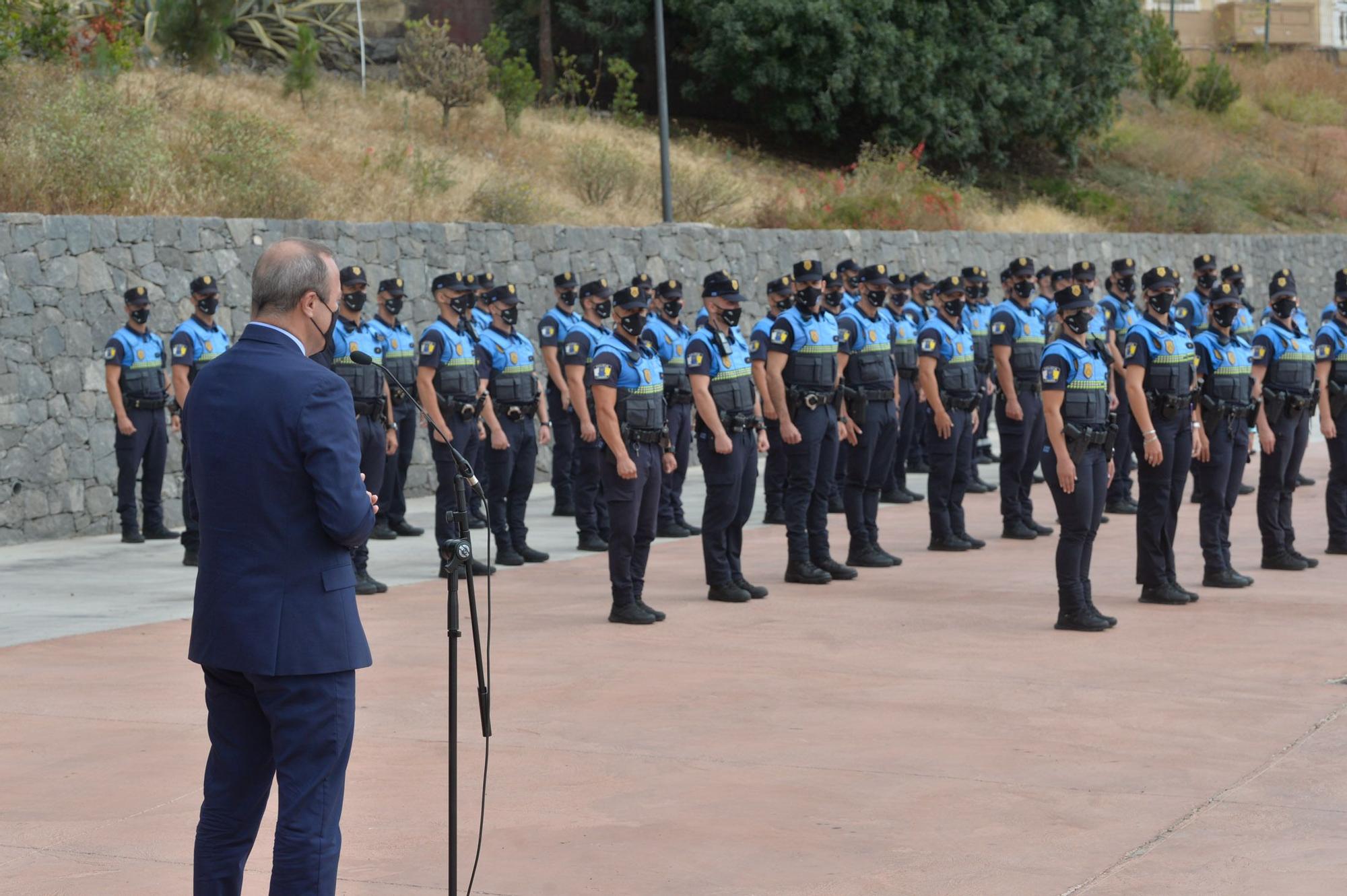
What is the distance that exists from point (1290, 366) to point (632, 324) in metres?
4.71

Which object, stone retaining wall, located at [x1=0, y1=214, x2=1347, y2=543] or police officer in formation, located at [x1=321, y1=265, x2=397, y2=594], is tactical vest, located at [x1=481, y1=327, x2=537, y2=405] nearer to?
police officer in formation, located at [x1=321, y1=265, x2=397, y2=594]

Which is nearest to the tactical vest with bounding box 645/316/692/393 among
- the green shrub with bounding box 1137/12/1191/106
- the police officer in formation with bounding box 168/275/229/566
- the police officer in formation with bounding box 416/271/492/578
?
the police officer in formation with bounding box 416/271/492/578

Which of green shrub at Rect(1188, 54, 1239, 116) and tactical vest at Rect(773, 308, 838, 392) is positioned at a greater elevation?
green shrub at Rect(1188, 54, 1239, 116)

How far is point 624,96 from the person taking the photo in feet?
108

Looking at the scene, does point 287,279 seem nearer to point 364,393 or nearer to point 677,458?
point 364,393

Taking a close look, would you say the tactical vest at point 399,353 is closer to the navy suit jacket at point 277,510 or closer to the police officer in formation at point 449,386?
the police officer in formation at point 449,386

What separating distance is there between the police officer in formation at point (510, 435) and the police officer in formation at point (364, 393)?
0.97m

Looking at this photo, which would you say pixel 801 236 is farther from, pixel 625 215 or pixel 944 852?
pixel 944 852

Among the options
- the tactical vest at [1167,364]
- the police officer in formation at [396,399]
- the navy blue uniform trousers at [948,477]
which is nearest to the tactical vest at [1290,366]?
the tactical vest at [1167,364]

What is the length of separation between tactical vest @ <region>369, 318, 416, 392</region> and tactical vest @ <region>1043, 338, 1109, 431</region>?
5396 mm

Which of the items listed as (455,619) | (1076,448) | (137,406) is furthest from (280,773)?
(137,406)

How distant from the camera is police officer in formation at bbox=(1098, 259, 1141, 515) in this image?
14250mm

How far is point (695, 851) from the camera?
18.3ft

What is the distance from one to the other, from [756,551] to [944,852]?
7580mm
